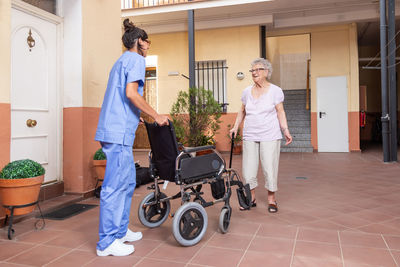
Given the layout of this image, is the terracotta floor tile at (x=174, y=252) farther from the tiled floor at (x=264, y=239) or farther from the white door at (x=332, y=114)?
the white door at (x=332, y=114)

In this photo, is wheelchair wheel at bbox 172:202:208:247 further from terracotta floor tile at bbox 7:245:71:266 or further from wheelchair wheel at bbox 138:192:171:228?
terracotta floor tile at bbox 7:245:71:266

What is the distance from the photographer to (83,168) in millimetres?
3918

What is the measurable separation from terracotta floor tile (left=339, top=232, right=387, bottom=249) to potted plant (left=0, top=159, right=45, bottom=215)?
2.45 m

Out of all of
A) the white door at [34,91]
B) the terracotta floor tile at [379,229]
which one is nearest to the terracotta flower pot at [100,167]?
the white door at [34,91]

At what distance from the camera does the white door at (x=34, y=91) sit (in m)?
3.35

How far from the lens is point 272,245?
241 cm

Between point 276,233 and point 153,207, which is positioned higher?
point 153,207

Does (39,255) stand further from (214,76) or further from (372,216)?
(214,76)

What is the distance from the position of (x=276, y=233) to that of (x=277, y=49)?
11042 mm

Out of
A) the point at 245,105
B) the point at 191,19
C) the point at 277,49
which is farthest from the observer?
the point at 277,49

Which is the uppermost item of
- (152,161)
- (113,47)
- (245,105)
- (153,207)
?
(113,47)

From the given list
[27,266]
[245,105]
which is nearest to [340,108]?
[245,105]

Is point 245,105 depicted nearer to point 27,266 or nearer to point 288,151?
point 27,266

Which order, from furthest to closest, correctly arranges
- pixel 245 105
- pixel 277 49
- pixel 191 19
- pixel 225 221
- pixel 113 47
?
pixel 277 49 < pixel 191 19 < pixel 113 47 < pixel 245 105 < pixel 225 221
